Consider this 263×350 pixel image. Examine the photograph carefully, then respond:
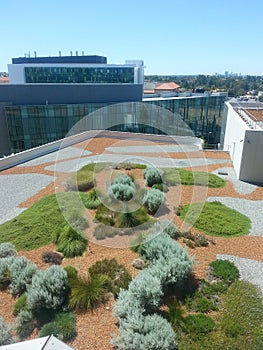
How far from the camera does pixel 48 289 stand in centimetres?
591

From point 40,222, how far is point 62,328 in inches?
175

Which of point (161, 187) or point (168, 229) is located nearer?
point (168, 229)

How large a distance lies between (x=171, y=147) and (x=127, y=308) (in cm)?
1736

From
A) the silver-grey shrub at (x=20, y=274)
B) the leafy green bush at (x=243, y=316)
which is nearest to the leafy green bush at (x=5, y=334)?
the silver-grey shrub at (x=20, y=274)

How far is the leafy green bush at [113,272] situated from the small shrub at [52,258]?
957 millimetres

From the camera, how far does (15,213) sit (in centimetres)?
1042

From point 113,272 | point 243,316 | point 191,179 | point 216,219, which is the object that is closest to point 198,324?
point 243,316

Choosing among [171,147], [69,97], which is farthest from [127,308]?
[69,97]

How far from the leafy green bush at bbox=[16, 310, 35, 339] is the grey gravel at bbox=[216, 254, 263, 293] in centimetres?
468

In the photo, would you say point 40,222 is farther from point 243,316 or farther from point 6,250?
point 243,316

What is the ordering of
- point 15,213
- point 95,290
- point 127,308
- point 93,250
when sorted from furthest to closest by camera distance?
point 15,213 → point 93,250 → point 95,290 → point 127,308

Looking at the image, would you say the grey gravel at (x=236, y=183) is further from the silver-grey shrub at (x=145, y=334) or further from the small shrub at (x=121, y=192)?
the silver-grey shrub at (x=145, y=334)

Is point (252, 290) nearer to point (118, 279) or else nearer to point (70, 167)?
point (118, 279)

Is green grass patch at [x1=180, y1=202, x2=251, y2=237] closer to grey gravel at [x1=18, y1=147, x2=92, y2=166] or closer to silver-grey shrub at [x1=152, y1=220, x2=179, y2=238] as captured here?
silver-grey shrub at [x1=152, y1=220, x2=179, y2=238]
